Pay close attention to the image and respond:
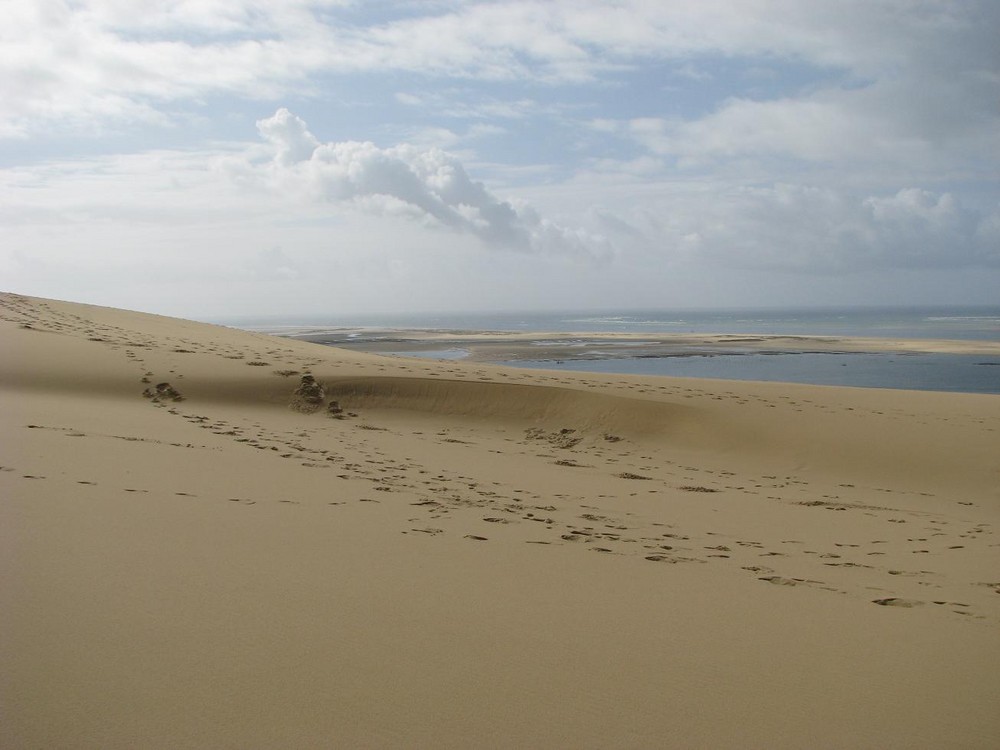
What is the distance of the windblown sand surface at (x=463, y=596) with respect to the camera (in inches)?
104

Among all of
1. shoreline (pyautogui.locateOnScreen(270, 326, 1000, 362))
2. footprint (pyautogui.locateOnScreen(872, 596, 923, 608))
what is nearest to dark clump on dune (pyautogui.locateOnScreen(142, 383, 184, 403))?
footprint (pyautogui.locateOnScreen(872, 596, 923, 608))

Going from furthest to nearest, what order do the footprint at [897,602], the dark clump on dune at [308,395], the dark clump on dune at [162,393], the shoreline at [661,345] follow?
the shoreline at [661,345] → the dark clump on dune at [308,395] → the dark clump on dune at [162,393] → the footprint at [897,602]

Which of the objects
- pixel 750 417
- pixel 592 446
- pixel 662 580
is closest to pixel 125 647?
pixel 662 580

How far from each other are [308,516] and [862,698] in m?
3.70

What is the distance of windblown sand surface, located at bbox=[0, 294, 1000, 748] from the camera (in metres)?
2.65

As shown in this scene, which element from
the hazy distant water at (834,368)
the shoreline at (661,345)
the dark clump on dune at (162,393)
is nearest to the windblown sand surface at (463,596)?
the dark clump on dune at (162,393)

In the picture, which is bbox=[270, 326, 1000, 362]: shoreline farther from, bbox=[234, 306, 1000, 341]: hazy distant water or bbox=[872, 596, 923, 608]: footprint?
bbox=[872, 596, 923, 608]: footprint

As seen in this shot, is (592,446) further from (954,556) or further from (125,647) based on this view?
(125,647)

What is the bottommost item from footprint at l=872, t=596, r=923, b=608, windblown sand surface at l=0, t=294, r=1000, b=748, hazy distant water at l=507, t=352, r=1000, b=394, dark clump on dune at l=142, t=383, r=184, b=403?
footprint at l=872, t=596, r=923, b=608

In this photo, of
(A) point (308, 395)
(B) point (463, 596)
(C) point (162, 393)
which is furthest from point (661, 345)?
(B) point (463, 596)

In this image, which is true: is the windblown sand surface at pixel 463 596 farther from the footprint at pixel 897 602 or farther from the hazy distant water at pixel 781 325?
the hazy distant water at pixel 781 325

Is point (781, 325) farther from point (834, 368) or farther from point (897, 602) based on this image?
point (897, 602)

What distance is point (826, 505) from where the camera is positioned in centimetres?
823

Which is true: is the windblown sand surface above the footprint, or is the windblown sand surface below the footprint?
above
